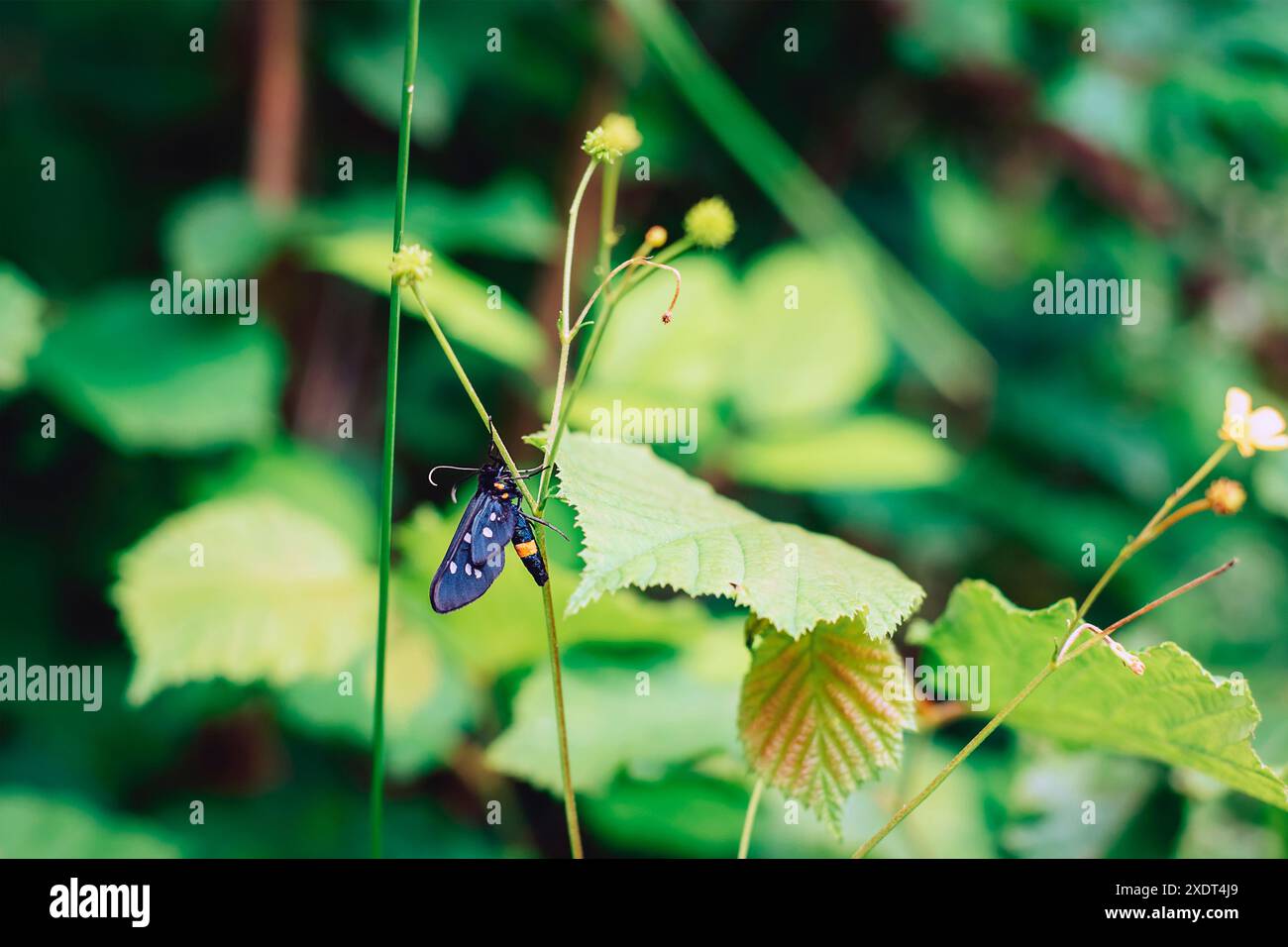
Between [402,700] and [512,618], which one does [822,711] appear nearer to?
[512,618]

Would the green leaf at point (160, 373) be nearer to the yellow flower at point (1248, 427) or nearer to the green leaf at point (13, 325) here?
the green leaf at point (13, 325)

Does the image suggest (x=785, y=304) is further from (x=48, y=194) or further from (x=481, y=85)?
(x=48, y=194)

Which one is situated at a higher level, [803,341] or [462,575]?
[803,341]

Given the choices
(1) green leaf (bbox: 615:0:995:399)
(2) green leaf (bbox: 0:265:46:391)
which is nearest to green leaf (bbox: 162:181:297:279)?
(2) green leaf (bbox: 0:265:46:391)

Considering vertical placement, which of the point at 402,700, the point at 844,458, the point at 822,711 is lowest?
the point at 402,700

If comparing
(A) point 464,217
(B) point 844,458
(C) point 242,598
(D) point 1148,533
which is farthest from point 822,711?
(A) point 464,217

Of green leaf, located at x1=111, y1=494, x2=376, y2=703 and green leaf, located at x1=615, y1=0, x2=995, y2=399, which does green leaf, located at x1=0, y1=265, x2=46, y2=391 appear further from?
green leaf, located at x1=615, y1=0, x2=995, y2=399

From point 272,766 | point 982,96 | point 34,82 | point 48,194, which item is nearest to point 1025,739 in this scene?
point 272,766
